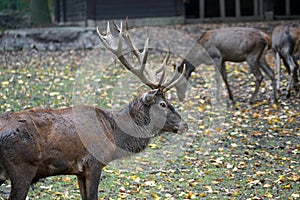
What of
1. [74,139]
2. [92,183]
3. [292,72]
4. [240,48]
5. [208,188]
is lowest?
[208,188]

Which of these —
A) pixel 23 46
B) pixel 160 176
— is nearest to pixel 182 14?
pixel 23 46

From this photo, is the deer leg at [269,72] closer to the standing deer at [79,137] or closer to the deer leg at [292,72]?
the deer leg at [292,72]

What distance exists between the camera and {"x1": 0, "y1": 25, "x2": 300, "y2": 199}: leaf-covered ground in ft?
23.0

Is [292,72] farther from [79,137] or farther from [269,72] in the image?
[79,137]

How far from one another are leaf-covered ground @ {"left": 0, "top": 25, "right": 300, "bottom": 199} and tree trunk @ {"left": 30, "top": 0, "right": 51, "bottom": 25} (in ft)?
16.0

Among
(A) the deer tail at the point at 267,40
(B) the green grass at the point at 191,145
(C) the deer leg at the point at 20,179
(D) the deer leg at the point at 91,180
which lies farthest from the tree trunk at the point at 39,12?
(C) the deer leg at the point at 20,179

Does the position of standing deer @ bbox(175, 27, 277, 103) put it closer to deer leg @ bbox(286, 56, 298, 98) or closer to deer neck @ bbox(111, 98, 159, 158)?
deer leg @ bbox(286, 56, 298, 98)

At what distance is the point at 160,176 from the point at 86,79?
5.98 metres

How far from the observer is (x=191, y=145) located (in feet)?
29.7

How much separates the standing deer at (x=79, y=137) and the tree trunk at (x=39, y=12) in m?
13.7

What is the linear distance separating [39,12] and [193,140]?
39.3 feet

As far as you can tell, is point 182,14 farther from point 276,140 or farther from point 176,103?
point 276,140

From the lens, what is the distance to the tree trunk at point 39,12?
1955 centimetres

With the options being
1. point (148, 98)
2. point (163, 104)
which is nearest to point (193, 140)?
point (163, 104)
